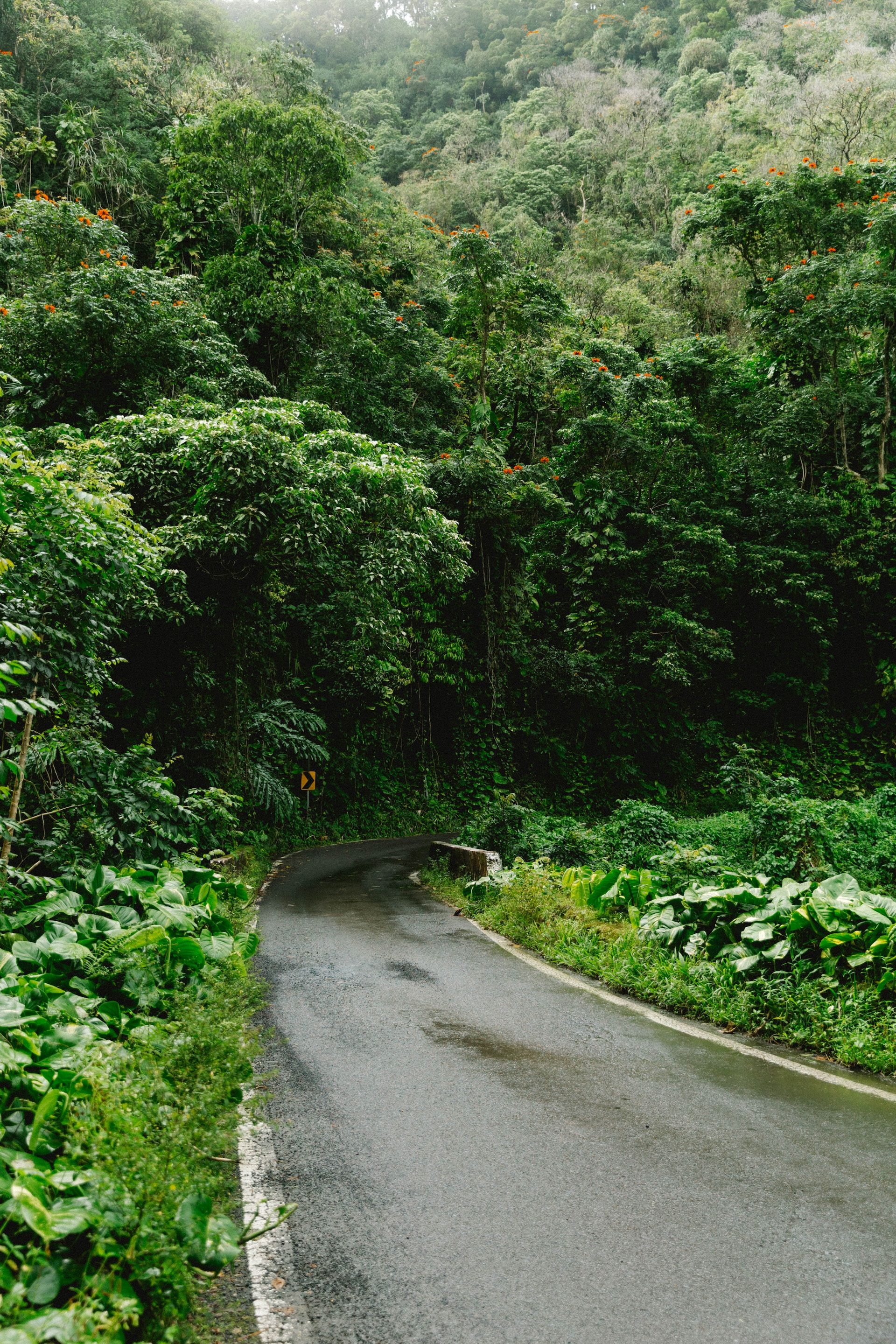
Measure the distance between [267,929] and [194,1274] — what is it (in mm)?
7064

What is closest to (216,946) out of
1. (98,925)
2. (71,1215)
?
(98,925)

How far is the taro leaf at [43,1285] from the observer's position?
8.32ft

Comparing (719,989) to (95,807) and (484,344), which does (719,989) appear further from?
(484,344)

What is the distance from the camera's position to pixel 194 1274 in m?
3.12

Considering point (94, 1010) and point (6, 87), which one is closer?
point (94, 1010)

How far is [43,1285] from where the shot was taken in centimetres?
257

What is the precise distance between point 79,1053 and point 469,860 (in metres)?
9.32

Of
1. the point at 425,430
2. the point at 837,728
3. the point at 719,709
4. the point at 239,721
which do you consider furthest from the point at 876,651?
the point at 239,721

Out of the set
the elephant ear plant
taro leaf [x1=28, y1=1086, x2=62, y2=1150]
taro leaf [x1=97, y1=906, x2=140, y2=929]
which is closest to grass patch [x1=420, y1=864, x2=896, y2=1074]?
the elephant ear plant

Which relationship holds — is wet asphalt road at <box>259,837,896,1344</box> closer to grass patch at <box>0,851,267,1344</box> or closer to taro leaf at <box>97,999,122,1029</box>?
grass patch at <box>0,851,267,1344</box>

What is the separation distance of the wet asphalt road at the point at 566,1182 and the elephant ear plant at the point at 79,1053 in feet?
1.71

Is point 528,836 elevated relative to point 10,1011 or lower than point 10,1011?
lower

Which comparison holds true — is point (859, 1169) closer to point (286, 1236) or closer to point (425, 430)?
point (286, 1236)

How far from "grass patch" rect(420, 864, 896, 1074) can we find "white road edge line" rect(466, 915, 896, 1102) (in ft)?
0.45
